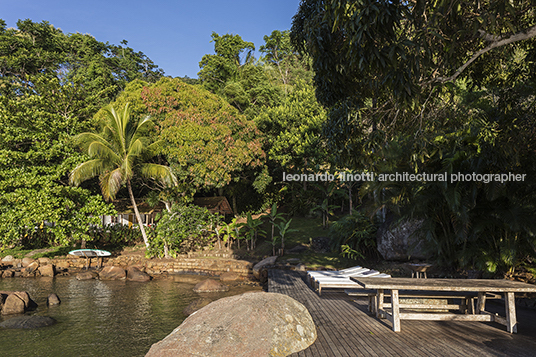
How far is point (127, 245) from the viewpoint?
20953 mm

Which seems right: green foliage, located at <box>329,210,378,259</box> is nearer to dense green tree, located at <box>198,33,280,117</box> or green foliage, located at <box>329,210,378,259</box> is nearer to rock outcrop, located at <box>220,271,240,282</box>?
rock outcrop, located at <box>220,271,240,282</box>

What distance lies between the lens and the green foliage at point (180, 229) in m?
17.1

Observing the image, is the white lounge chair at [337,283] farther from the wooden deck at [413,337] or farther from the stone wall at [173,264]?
the stone wall at [173,264]

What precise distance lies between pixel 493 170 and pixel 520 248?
1760mm

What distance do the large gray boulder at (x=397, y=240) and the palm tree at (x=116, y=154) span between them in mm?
10381

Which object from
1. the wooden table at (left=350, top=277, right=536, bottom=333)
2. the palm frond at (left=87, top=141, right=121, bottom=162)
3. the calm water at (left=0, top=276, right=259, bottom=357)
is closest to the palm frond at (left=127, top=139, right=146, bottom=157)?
the palm frond at (left=87, top=141, right=121, bottom=162)

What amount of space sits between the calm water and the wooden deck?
14.1 ft

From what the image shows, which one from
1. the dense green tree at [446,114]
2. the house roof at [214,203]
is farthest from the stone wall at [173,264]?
the dense green tree at [446,114]

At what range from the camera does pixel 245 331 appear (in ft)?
14.9

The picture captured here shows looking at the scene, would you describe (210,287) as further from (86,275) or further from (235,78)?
(235,78)

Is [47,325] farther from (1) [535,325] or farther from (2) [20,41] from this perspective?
(2) [20,41]

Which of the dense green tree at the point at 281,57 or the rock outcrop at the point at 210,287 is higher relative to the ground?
the dense green tree at the point at 281,57

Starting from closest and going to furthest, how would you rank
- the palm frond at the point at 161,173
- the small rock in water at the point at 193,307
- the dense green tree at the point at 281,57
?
the small rock in water at the point at 193,307, the palm frond at the point at 161,173, the dense green tree at the point at 281,57

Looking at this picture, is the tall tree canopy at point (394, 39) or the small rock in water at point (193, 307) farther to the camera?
the small rock in water at point (193, 307)
